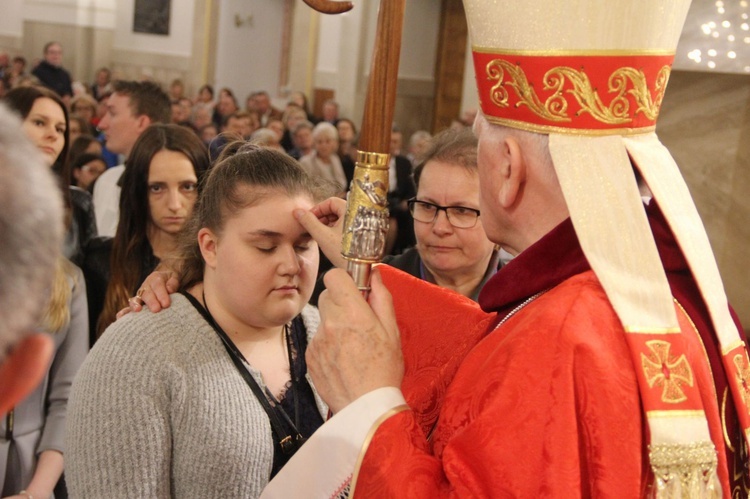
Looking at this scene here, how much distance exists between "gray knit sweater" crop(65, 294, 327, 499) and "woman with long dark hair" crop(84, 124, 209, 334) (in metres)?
1.24

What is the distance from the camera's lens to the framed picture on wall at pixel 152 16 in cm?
1738

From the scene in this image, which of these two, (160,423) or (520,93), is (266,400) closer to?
(160,423)

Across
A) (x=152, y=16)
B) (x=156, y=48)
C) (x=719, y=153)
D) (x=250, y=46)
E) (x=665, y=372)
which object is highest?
(x=152, y=16)

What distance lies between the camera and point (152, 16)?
17516mm

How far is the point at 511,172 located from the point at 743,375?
1.78ft

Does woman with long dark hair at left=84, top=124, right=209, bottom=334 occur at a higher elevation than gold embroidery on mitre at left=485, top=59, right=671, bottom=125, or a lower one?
lower

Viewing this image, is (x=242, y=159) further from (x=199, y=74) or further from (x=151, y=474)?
(x=199, y=74)

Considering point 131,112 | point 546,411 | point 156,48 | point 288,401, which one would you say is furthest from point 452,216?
point 156,48

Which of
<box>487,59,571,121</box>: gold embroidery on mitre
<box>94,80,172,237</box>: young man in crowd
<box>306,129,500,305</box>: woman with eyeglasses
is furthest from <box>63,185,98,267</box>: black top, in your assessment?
<box>487,59,571,121</box>: gold embroidery on mitre

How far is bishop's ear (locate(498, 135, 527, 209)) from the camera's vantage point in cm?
169

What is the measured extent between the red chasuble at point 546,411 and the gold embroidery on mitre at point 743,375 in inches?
1.3

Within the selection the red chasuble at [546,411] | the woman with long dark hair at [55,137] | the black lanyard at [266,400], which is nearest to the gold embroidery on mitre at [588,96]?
the red chasuble at [546,411]

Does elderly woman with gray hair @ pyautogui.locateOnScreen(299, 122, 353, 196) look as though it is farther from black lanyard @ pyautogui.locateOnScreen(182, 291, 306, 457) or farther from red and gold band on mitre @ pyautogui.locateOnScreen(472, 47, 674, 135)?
red and gold band on mitre @ pyautogui.locateOnScreen(472, 47, 674, 135)

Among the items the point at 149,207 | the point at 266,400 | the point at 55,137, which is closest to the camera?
the point at 266,400
